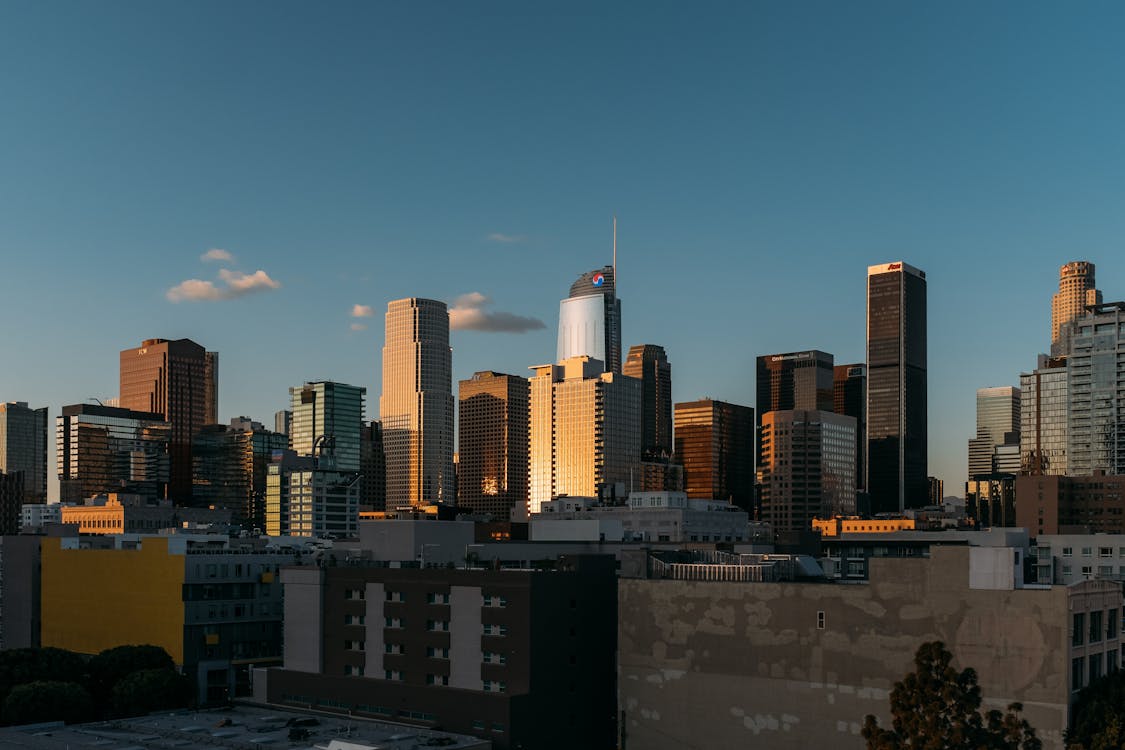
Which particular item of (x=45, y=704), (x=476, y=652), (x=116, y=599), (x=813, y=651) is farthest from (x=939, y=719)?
(x=116, y=599)

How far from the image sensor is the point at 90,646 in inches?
7416

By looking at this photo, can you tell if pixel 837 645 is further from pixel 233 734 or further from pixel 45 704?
pixel 45 704

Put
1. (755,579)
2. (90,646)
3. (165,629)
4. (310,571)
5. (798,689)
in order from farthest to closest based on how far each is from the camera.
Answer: (90,646)
(165,629)
(310,571)
(755,579)
(798,689)

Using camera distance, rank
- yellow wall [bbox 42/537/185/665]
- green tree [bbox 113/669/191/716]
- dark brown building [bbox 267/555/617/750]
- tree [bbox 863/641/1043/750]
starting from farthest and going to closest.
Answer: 1. yellow wall [bbox 42/537/185/665]
2. green tree [bbox 113/669/191/716]
3. dark brown building [bbox 267/555/617/750]
4. tree [bbox 863/641/1043/750]

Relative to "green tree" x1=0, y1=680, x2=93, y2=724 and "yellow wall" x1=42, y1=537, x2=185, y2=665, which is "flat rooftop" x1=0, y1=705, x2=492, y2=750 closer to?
"green tree" x1=0, y1=680, x2=93, y2=724

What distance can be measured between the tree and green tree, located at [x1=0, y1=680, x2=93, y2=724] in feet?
301

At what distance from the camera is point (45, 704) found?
443 ft

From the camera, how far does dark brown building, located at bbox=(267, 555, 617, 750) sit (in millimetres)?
121875

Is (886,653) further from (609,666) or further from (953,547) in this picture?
(609,666)

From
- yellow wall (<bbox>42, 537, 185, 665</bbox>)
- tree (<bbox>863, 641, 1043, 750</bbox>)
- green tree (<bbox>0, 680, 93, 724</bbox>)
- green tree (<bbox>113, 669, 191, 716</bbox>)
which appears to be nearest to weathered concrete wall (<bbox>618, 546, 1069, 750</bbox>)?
tree (<bbox>863, 641, 1043, 750</bbox>)

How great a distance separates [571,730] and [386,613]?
81.8 ft

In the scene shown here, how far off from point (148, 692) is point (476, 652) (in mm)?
44744

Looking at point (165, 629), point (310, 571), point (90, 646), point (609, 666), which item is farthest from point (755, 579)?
point (90, 646)

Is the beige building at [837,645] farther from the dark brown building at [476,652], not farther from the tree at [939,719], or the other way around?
the tree at [939,719]
